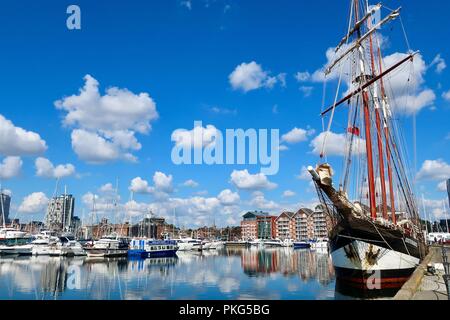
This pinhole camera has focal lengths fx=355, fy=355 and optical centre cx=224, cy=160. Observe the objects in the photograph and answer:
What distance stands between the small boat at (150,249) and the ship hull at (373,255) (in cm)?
6433

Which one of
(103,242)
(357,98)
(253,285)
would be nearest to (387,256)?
(253,285)

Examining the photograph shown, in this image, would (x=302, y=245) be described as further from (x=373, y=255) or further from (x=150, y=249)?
(x=373, y=255)

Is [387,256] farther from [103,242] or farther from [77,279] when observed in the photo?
[103,242]

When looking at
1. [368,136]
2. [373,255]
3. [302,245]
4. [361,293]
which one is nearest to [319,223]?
[302,245]

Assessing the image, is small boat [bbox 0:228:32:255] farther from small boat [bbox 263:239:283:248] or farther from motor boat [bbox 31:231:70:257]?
small boat [bbox 263:239:283:248]

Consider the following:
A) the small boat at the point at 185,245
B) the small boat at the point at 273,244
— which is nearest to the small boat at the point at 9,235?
the small boat at the point at 185,245

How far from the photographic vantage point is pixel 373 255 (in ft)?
89.8

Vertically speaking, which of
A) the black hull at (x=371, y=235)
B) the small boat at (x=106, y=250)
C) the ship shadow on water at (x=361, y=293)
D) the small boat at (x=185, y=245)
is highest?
the black hull at (x=371, y=235)

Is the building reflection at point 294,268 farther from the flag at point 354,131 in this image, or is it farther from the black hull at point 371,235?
the flag at point 354,131

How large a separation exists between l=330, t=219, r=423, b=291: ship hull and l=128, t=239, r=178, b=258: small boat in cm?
6433

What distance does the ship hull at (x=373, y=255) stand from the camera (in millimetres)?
27422

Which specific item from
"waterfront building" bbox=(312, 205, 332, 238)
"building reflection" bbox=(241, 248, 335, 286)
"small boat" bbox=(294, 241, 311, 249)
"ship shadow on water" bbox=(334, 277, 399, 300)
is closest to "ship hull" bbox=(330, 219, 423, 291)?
"ship shadow on water" bbox=(334, 277, 399, 300)
